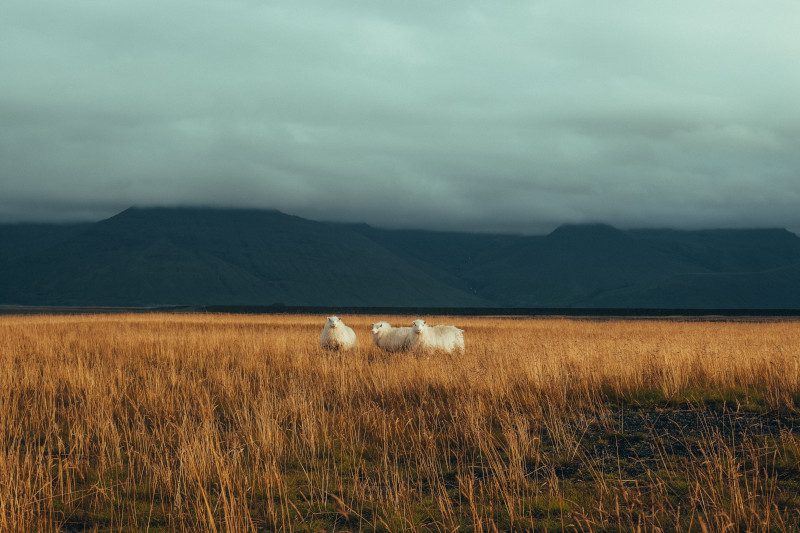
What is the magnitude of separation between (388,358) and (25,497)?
39.5ft

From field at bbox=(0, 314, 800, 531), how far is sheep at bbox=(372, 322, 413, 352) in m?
4.59

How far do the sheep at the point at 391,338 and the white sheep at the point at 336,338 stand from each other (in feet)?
2.48

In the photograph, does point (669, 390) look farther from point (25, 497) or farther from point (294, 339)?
point (294, 339)

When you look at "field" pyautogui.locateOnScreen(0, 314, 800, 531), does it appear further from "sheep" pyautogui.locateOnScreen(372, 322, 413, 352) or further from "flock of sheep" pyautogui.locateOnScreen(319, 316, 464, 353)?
"sheep" pyautogui.locateOnScreen(372, 322, 413, 352)

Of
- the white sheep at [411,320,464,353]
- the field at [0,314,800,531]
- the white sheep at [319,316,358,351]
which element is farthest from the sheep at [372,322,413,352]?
the field at [0,314,800,531]

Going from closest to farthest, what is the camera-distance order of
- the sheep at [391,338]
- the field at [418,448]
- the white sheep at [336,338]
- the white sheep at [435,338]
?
the field at [418,448], the white sheep at [435,338], the sheep at [391,338], the white sheep at [336,338]

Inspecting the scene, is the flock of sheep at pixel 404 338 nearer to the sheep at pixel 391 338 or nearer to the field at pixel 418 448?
the sheep at pixel 391 338

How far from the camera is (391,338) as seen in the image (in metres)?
20.3

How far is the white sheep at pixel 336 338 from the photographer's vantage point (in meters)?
20.2

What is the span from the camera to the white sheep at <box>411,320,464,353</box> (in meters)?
19.2

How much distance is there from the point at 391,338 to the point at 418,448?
11868 mm

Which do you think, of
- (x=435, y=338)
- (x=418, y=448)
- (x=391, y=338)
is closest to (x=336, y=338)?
(x=391, y=338)

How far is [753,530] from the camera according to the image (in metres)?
5.95

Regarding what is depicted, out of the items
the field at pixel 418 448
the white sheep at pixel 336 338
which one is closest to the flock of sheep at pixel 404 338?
the white sheep at pixel 336 338
